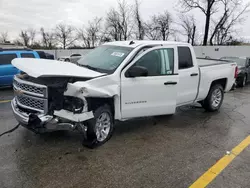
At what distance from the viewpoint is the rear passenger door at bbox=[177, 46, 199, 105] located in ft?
17.7

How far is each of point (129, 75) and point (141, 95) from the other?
49cm

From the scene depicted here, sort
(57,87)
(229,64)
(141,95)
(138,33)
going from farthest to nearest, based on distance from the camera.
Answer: (138,33) → (229,64) → (141,95) → (57,87)

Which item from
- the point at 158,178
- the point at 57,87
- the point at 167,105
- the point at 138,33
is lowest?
the point at 158,178

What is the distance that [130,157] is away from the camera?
12.8 ft

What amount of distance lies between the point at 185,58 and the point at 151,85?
144cm

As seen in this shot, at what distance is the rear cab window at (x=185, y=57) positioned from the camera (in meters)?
5.41

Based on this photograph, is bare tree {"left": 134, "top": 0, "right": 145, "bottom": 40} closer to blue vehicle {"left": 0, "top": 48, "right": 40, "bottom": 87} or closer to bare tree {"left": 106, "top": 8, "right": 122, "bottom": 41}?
bare tree {"left": 106, "top": 8, "right": 122, "bottom": 41}

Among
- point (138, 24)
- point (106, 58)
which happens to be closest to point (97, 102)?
point (106, 58)

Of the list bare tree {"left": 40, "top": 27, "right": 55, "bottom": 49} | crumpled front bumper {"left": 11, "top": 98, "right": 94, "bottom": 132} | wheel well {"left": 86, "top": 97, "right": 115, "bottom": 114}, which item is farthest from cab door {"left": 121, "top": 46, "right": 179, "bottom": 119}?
bare tree {"left": 40, "top": 27, "right": 55, "bottom": 49}

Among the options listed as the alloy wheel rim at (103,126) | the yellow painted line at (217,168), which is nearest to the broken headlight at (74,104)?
the alloy wheel rim at (103,126)

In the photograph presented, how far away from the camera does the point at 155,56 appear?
488 cm

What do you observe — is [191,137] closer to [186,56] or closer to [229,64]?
[186,56]

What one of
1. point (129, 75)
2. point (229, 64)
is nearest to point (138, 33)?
point (229, 64)

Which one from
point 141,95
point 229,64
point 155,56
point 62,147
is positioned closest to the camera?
point 62,147
